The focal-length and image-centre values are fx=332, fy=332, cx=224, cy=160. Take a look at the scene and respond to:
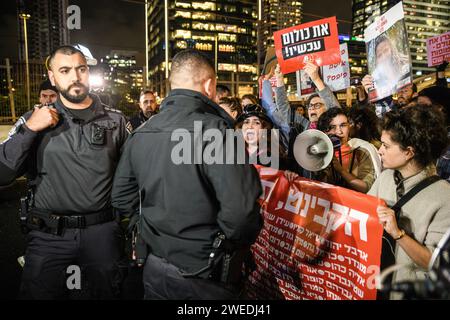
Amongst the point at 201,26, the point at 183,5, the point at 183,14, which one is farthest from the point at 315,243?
the point at 183,5

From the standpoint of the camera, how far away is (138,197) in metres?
2.41

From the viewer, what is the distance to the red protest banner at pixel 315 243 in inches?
86.7

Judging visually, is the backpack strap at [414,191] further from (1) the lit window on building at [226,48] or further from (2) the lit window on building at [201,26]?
(2) the lit window on building at [201,26]

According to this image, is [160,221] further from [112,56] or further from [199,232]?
[112,56]

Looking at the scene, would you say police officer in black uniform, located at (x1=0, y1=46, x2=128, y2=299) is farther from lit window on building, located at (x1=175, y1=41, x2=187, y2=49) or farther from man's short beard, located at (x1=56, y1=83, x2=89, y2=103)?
lit window on building, located at (x1=175, y1=41, x2=187, y2=49)

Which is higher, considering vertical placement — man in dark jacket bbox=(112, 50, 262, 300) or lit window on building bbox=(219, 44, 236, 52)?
lit window on building bbox=(219, 44, 236, 52)

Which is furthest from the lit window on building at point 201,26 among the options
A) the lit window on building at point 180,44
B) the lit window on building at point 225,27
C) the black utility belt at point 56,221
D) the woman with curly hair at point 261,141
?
the black utility belt at point 56,221

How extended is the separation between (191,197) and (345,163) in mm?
2093

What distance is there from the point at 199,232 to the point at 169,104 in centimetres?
82

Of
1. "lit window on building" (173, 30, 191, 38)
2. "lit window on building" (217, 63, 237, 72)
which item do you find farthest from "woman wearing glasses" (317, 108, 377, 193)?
"lit window on building" (173, 30, 191, 38)

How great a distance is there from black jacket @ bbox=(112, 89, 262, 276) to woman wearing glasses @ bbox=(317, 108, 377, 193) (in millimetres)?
1461

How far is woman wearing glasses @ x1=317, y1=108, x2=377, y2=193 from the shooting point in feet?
10.3

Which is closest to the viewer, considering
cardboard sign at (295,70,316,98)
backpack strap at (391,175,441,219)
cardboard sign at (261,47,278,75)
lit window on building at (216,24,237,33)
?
backpack strap at (391,175,441,219)

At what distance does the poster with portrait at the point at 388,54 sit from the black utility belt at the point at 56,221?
12.5ft
